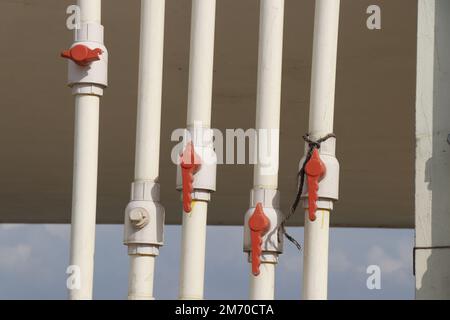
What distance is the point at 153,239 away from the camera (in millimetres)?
14977

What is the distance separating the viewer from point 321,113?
47.9ft

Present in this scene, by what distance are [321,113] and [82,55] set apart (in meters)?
2.94

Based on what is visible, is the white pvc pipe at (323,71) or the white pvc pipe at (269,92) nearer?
the white pvc pipe at (323,71)

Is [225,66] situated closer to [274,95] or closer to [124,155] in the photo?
[124,155]

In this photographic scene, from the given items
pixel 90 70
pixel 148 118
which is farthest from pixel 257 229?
pixel 90 70

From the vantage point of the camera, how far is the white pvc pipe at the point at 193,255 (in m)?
14.5

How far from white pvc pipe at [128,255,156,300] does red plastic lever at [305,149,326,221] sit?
85.4 inches

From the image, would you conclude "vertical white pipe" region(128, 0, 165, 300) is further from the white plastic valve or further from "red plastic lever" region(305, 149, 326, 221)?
"red plastic lever" region(305, 149, 326, 221)

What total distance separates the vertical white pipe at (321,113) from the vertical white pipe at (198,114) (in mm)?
1248

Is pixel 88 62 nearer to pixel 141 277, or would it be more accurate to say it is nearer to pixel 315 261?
pixel 141 277

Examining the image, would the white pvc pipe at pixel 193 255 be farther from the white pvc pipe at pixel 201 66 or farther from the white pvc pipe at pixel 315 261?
the white pvc pipe at pixel 315 261

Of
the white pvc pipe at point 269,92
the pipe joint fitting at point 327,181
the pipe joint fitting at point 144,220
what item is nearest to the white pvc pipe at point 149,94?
the pipe joint fitting at point 144,220

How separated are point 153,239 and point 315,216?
6.89ft

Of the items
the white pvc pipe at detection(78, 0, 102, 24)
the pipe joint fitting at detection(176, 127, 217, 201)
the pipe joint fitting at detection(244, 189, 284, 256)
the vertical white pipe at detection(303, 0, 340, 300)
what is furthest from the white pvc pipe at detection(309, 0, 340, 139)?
the white pvc pipe at detection(78, 0, 102, 24)
